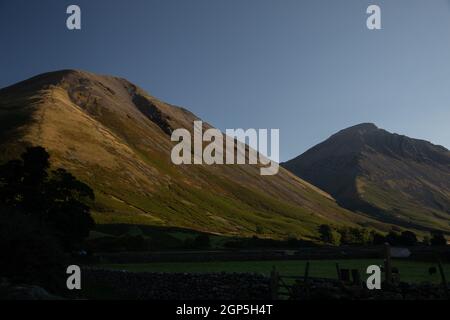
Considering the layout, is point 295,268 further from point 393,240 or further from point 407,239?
point 393,240

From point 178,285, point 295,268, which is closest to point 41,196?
point 178,285

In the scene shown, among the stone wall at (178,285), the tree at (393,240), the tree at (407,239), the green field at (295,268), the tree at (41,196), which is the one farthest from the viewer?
the tree at (393,240)

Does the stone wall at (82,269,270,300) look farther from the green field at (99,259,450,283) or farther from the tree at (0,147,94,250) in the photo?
the tree at (0,147,94,250)

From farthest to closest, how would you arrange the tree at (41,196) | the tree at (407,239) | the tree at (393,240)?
the tree at (393,240)
the tree at (407,239)
the tree at (41,196)

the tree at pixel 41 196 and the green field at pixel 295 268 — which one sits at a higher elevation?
the tree at pixel 41 196

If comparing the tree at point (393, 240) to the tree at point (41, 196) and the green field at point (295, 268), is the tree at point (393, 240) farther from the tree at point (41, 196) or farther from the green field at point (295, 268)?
the tree at point (41, 196)

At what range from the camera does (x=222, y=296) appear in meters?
31.0

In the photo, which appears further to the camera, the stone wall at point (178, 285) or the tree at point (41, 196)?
the tree at point (41, 196)

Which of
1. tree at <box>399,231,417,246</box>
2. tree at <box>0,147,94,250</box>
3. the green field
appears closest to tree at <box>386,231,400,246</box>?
tree at <box>399,231,417,246</box>

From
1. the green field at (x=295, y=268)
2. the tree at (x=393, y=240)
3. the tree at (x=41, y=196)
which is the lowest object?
the green field at (x=295, y=268)

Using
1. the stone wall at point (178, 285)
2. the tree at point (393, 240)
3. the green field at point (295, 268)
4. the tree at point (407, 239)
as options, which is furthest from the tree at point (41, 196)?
the tree at point (407, 239)

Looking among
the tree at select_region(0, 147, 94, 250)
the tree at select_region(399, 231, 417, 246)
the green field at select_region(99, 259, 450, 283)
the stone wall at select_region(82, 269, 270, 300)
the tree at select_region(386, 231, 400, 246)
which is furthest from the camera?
the tree at select_region(386, 231, 400, 246)

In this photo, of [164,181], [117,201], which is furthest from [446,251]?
[164,181]
